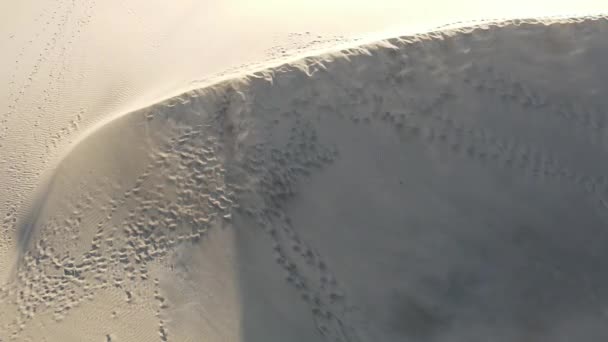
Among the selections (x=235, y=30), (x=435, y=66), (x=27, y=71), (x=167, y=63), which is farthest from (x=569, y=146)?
(x=27, y=71)

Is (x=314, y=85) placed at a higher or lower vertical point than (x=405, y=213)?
higher

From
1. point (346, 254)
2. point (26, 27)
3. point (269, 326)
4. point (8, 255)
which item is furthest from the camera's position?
point (26, 27)

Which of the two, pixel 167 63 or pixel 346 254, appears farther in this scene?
pixel 167 63

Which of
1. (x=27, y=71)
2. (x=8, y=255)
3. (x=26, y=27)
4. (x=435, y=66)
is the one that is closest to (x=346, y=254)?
(x=435, y=66)

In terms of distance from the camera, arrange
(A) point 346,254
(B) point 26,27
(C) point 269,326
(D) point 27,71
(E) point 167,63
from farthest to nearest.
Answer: (B) point 26,27, (D) point 27,71, (E) point 167,63, (A) point 346,254, (C) point 269,326

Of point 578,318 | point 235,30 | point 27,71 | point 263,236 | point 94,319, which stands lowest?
point 94,319

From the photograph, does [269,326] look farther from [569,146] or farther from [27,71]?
[27,71]
